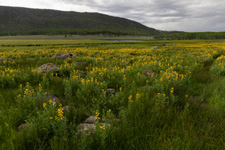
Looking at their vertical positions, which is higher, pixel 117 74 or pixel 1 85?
pixel 117 74

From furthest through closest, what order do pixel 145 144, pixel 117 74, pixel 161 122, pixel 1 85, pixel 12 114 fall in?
pixel 117 74, pixel 1 85, pixel 12 114, pixel 161 122, pixel 145 144

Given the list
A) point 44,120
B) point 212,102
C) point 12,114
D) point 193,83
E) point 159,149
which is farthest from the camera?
point 193,83

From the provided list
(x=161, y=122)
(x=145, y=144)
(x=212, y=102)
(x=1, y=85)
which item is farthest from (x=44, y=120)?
(x=212, y=102)

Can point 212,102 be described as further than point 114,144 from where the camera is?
Yes

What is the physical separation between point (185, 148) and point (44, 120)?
240 cm

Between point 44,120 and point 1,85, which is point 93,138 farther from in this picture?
point 1,85

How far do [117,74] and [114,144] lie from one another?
178 inches

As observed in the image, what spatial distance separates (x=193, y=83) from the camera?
577 centimetres

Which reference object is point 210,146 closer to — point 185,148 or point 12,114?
point 185,148

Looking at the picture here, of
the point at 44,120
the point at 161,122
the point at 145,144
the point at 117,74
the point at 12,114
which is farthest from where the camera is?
the point at 117,74

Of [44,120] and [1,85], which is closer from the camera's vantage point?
[44,120]

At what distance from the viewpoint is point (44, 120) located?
2416mm

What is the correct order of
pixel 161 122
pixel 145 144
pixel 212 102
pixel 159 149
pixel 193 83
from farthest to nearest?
pixel 193 83
pixel 212 102
pixel 161 122
pixel 145 144
pixel 159 149

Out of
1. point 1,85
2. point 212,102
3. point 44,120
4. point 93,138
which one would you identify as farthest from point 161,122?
point 1,85
